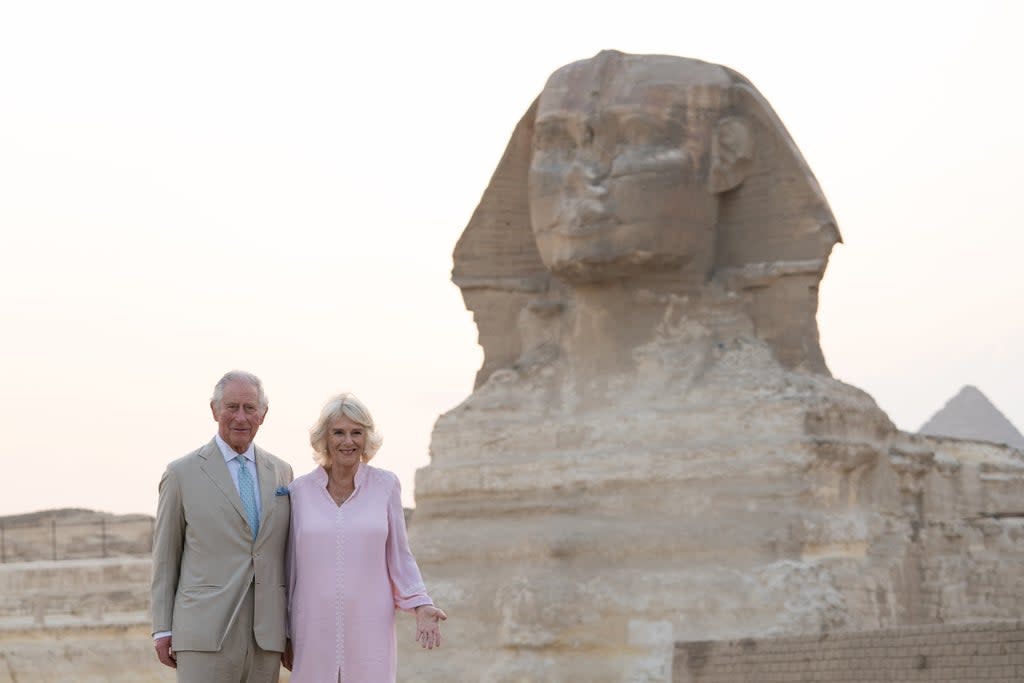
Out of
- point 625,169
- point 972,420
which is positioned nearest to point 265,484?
point 625,169

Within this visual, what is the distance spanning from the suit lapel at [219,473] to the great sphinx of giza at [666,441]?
1103 cm

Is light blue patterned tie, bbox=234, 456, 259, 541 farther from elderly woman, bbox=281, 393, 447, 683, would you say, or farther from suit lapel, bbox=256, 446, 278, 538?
elderly woman, bbox=281, 393, 447, 683

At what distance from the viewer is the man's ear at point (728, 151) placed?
2098 cm

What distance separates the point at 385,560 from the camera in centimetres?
845

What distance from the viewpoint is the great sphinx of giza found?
1967 centimetres

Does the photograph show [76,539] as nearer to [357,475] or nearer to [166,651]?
[166,651]

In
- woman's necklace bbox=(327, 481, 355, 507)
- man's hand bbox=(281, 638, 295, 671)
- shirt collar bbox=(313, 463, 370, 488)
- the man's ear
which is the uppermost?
the man's ear

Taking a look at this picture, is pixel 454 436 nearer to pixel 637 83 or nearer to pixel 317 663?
pixel 637 83

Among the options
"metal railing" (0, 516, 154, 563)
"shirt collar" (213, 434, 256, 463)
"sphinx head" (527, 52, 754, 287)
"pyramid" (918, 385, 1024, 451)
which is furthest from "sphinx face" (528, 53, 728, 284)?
"pyramid" (918, 385, 1024, 451)

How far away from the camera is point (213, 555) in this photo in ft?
27.6

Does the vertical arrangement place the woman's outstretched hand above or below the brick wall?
below

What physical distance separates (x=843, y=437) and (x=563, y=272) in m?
2.67

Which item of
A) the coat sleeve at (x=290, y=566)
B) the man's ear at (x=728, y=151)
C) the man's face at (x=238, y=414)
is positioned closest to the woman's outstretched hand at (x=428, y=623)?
the coat sleeve at (x=290, y=566)

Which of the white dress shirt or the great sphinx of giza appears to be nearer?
the white dress shirt
